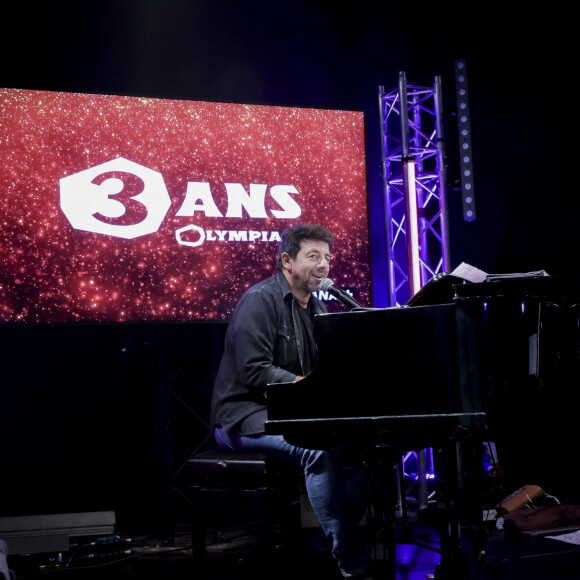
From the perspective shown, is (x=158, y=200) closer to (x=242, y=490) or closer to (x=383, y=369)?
(x=242, y=490)

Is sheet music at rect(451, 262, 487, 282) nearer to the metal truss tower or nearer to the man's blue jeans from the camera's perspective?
the man's blue jeans

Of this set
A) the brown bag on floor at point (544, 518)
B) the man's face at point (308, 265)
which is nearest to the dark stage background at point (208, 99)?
the man's face at point (308, 265)

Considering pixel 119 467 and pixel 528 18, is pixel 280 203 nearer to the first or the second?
pixel 119 467

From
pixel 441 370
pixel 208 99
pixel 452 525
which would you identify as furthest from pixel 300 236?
pixel 208 99

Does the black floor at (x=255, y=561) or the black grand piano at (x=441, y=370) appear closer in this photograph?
the black grand piano at (x=441, y=370)

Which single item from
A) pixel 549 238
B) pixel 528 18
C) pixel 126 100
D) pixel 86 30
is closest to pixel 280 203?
pixel 126 100

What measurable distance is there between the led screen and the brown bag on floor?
68.1 inches

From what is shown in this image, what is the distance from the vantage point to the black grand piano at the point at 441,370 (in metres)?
2.29

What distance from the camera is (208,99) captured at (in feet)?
14.9

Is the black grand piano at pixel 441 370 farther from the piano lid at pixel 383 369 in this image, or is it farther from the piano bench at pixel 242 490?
the piano bench at pixel 242 490

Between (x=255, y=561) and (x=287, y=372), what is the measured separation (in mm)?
1221

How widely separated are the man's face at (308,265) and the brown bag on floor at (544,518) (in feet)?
6.45

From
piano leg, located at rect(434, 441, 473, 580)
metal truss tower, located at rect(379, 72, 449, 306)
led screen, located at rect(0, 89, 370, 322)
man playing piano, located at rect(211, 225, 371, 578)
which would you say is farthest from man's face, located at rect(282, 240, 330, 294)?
metal truss tower, located at rect(379, 72, 449, 306)

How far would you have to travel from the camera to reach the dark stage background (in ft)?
14.6
